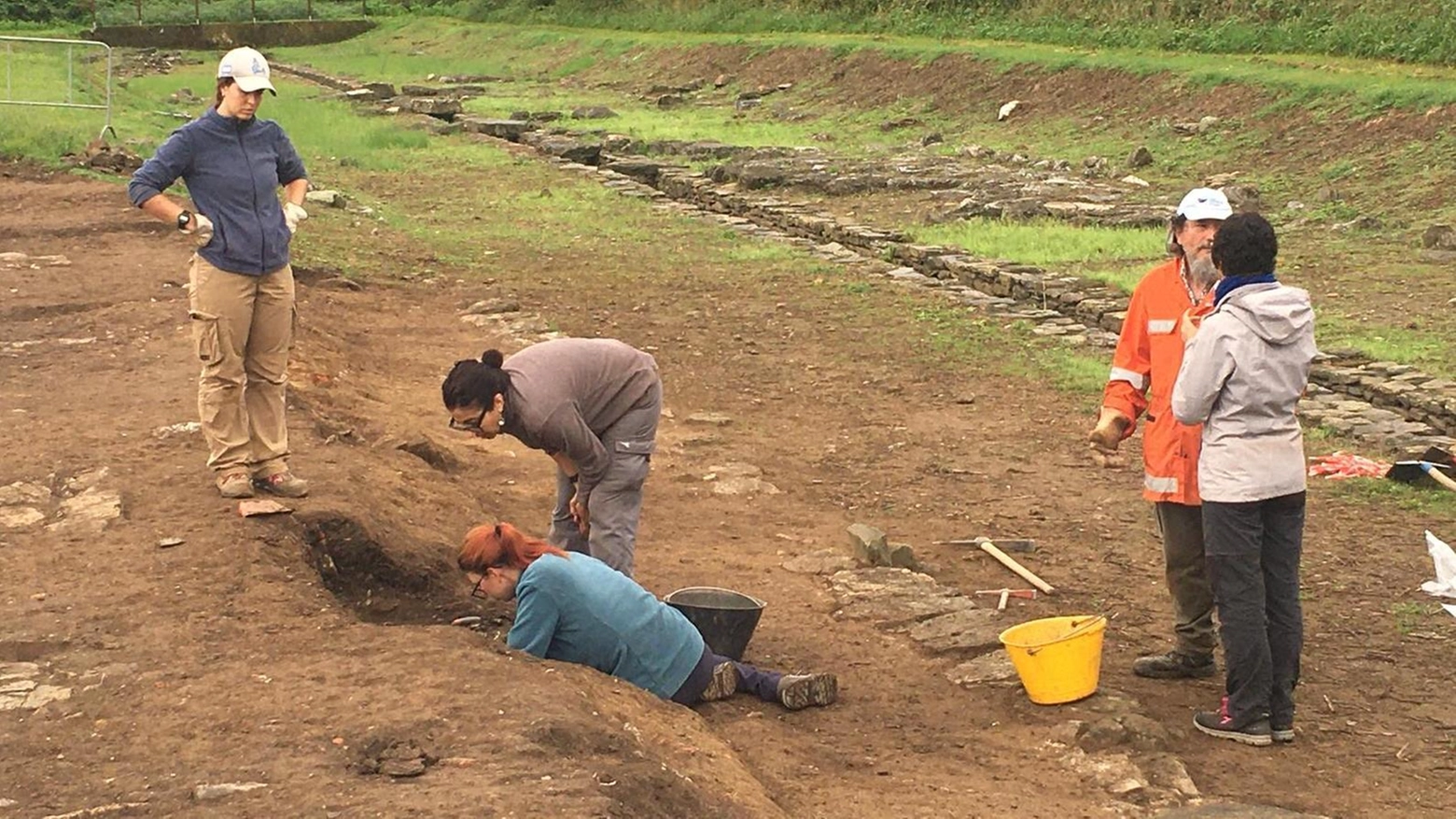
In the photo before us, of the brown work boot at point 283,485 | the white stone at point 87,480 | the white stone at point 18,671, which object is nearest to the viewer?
the white stone at point 18,671

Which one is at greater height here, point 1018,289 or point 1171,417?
point 1171,417

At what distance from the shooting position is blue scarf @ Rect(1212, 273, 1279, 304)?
5.73 m

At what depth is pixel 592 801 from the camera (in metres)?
4.54

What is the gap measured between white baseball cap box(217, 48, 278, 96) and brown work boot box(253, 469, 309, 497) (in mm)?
1673

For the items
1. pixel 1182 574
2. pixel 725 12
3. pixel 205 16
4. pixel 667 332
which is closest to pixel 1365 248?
pixel 667 332

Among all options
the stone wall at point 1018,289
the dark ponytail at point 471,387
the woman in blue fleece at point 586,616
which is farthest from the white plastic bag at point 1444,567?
the dark ponytail at point 471,387

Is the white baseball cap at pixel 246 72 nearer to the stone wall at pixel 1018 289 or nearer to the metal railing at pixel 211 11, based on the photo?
the stone wall at pixel 1018 289

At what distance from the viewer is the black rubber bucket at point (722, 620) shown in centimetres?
657

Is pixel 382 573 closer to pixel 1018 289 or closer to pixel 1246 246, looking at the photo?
pixel 1246 246

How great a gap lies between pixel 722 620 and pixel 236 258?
8.36 feet

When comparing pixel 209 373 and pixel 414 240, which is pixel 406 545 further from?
pixel 414 240

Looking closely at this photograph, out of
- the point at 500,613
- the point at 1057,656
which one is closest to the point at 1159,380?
the point at 1057,656

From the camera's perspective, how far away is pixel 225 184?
7.18m

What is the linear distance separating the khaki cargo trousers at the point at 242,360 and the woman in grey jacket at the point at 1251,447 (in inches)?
151
